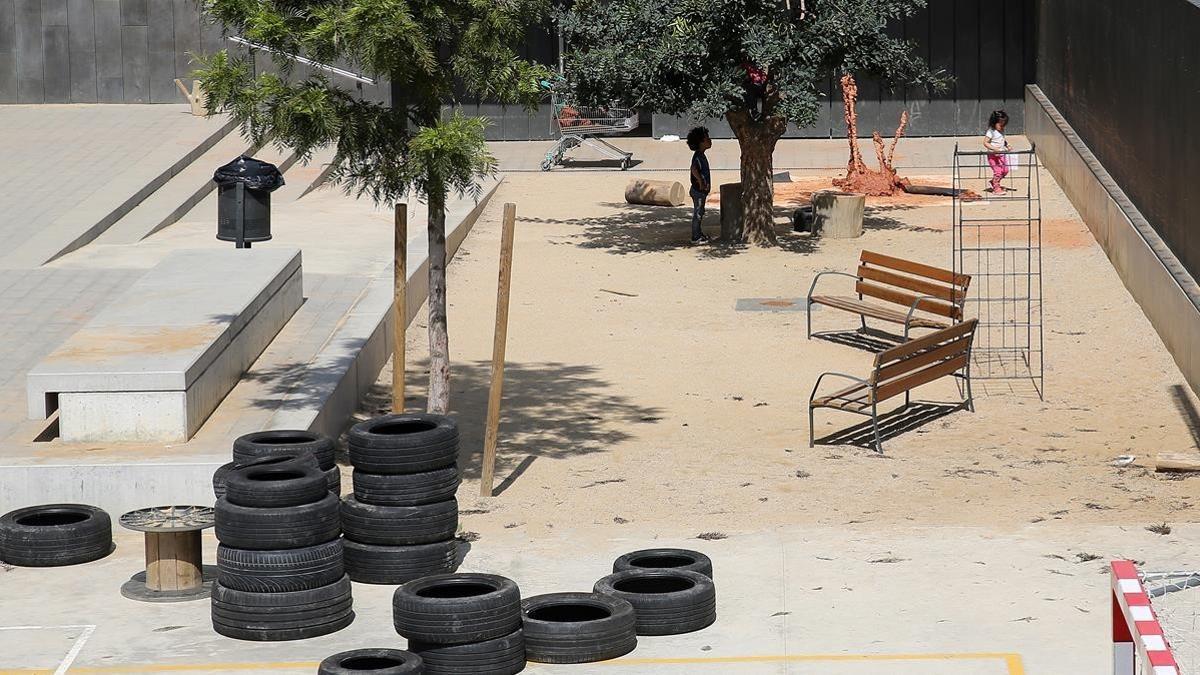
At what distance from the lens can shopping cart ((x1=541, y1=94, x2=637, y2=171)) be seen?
3066cm

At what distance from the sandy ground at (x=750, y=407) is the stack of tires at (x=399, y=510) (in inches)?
52.5

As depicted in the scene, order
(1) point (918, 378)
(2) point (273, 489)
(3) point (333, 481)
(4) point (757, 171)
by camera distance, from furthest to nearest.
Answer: (4) point (757, 171) < (1) point (918, 378) < (3) point (333, 481) < (2) point (273, 489)

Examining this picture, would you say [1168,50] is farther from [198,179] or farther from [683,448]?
[198,179]

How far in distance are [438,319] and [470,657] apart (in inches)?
200

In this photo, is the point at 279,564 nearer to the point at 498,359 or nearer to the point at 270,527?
the point at 270,527

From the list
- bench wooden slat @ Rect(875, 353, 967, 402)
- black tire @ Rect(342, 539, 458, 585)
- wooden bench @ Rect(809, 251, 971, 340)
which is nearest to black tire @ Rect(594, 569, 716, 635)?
black tire @ Rect(342, 539, 458, 585)

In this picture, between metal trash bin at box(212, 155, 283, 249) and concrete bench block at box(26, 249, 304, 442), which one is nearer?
concrete bench block at box(26, 249, 304, 442)

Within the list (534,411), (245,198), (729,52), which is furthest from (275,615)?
(729,52)

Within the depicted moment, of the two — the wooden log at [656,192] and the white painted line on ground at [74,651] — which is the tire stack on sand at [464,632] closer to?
the white painted line on ground at [74,651]

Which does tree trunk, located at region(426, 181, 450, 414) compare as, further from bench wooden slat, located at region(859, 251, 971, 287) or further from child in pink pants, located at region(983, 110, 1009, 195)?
child in pink pants, located at region(983, 110, 1009, 195)

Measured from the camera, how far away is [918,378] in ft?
48.2

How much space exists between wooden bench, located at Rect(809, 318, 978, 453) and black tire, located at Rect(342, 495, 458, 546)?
410 centimetres

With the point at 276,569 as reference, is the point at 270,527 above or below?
above

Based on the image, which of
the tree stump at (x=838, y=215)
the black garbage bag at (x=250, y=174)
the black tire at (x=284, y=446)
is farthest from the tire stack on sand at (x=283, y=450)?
the tree stump at (x=838, y=215)
